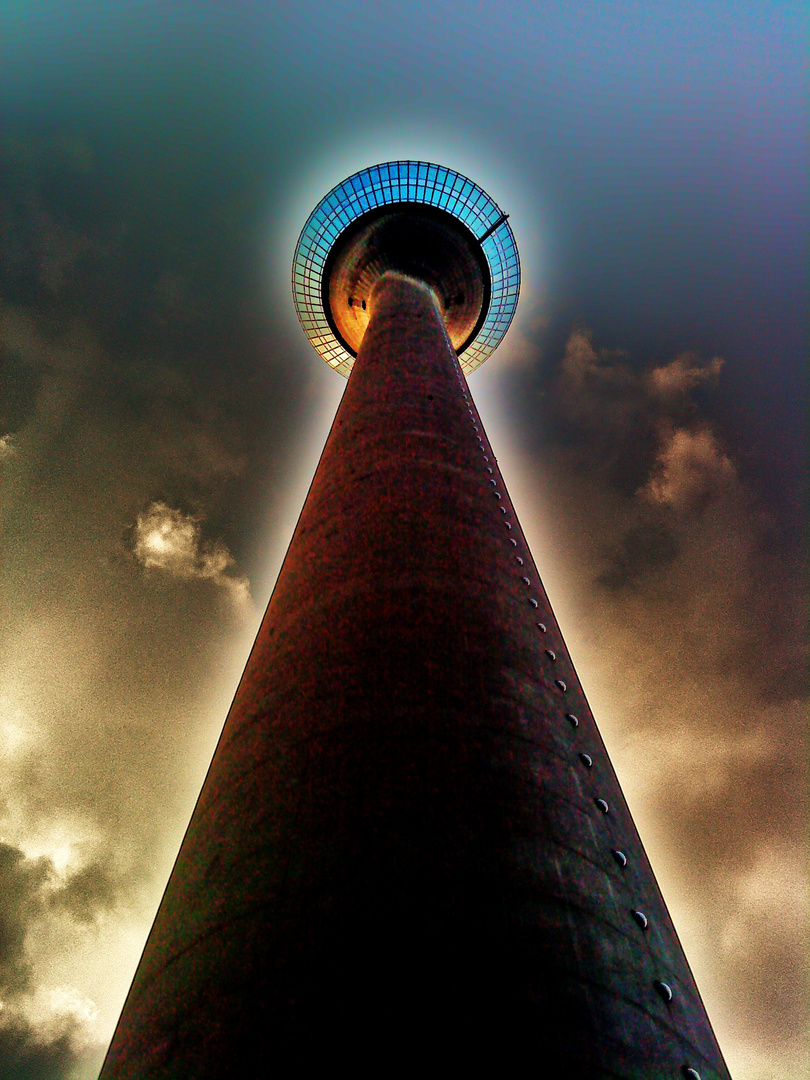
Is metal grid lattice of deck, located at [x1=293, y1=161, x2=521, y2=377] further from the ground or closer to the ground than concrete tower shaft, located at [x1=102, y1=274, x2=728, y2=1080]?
further from the ground

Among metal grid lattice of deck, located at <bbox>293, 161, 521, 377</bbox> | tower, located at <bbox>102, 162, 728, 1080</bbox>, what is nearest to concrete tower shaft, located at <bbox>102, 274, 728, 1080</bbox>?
tower, located at <bbox>102, 162, 728, 1080</bbox>

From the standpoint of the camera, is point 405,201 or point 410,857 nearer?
point 410,857

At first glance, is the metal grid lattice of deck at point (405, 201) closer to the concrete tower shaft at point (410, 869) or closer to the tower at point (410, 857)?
the tower at point (410, 857)

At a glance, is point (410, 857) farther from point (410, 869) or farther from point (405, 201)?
point (405, 201)

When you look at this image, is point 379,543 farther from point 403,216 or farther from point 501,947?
point 403,216

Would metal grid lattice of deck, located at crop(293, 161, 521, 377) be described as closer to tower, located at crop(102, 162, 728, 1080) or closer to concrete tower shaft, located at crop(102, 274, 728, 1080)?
A: tower, located at crop(102, 162, 728, 1080)

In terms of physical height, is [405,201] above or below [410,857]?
above

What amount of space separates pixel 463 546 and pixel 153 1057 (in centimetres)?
476

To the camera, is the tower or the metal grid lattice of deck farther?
the metal grid lattice of deck

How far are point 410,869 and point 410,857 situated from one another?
0.08 metres

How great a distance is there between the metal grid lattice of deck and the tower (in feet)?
71.1

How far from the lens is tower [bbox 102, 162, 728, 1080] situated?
3.35 m

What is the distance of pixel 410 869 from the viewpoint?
12.7 feet

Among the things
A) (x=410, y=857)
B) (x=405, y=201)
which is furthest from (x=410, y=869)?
(x=405, y=201)
